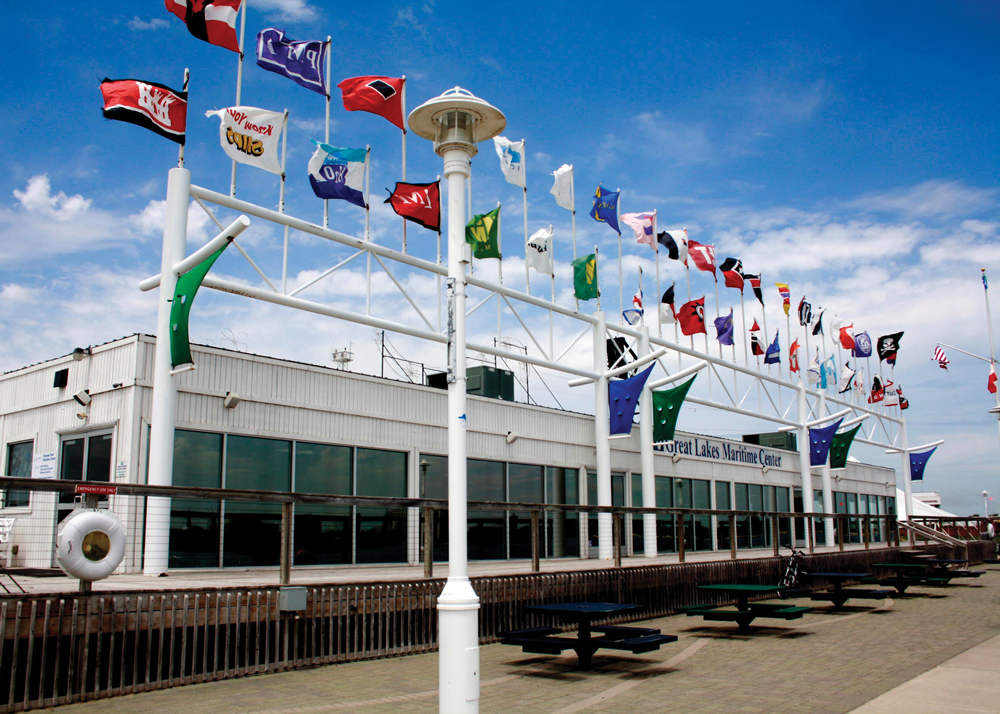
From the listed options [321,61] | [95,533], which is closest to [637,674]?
[95,533]

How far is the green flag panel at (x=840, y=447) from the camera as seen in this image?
34463 millimetres

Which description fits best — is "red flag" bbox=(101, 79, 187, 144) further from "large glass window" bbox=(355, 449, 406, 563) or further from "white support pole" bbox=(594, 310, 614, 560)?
"white support pole" bbox=(594, 310, 614, 560)

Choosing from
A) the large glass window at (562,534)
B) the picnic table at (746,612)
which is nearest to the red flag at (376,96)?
the large glass window at (562,534)

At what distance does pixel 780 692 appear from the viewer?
321 inches

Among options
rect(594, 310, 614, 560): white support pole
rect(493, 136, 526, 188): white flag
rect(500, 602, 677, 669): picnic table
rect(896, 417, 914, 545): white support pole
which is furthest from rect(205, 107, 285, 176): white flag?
rect(896, 417, 914, 545): white support pole

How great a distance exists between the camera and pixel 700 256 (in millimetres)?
27625

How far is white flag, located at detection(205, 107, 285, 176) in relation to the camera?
15.0 metres

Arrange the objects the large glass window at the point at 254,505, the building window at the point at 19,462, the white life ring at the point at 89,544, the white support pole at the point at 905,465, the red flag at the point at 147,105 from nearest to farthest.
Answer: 1. the white life ring at the point at 89,544
2. the large glass window at the point at 254,505
3. the red flag at the point at 147,105
4. the building window at the point at 19,462
5. the white support pole at the point at 905,465

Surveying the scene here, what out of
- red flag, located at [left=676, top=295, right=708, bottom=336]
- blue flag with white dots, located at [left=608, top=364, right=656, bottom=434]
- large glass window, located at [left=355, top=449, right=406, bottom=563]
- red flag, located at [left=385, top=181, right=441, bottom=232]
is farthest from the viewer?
red flag, located at [left=676, top=295, right=708, bottom=336]

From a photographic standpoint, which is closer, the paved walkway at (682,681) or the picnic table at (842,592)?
the paved walkway at (682,681)

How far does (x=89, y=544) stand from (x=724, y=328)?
24297 millimetres

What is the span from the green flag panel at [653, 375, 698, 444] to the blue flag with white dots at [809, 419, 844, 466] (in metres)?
12.4

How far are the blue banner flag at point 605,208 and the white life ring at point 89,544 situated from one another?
58.8 feet

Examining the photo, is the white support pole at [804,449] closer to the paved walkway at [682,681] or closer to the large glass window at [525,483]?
the large glass window at [525,483]
